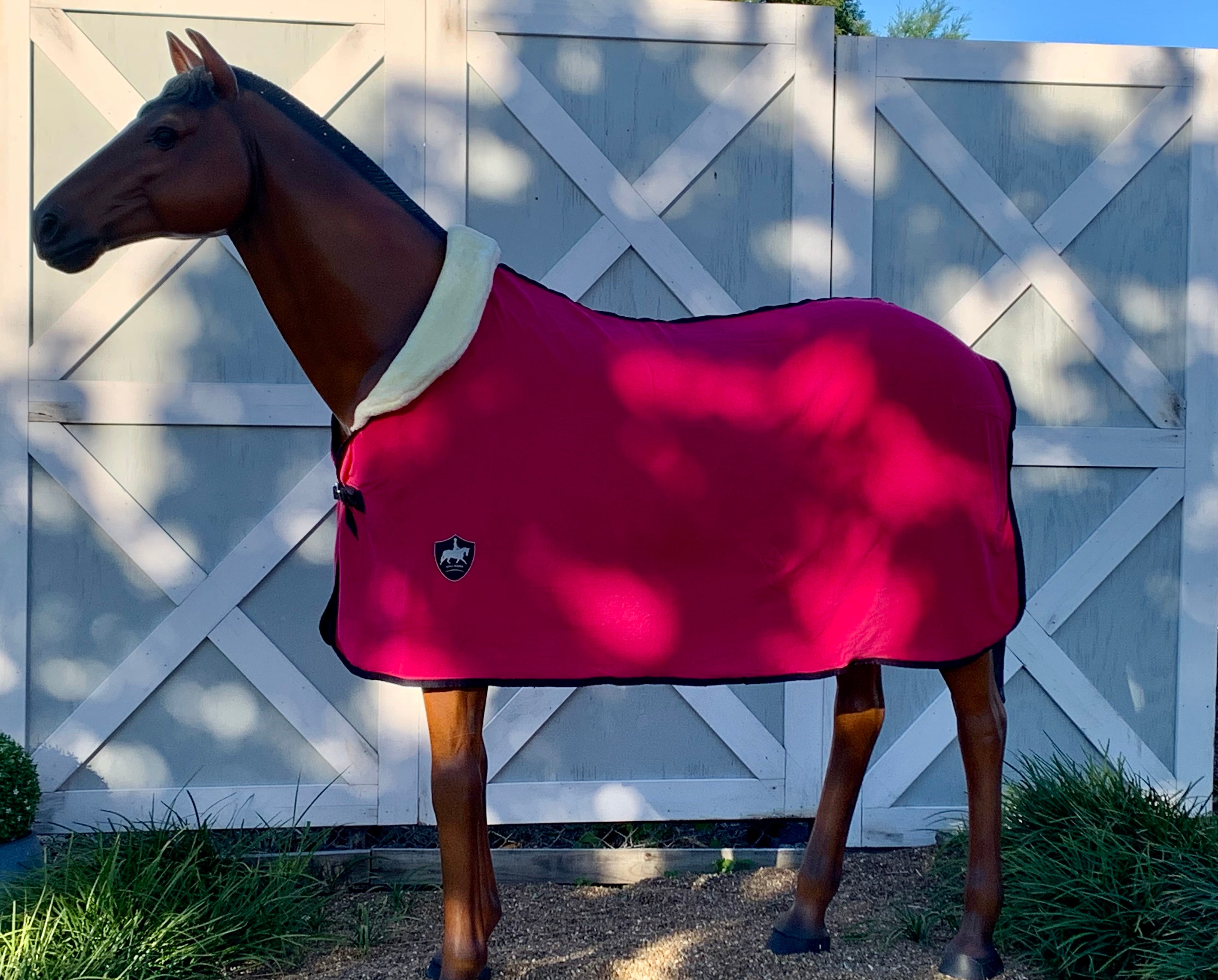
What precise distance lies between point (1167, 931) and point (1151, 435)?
2.13 m

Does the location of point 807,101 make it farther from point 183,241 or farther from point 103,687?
point 103,687

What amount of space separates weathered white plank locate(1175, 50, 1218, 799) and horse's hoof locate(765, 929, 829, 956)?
2106 mm

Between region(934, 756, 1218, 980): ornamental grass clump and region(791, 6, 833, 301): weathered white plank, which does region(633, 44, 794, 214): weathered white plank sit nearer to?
region(791, 6, 833, 301): weathered white plank

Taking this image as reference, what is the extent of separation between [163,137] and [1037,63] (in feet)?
10.9

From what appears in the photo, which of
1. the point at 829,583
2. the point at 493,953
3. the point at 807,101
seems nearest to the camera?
the point at 829,583

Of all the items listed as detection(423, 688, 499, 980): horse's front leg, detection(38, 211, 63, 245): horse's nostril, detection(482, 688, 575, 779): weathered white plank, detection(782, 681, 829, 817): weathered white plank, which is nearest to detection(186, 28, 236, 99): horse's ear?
detection(38, 211, 63, 245): horse's nostril

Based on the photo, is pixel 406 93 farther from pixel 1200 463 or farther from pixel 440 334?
pixel 1200 463

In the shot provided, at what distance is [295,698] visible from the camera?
3.79 m

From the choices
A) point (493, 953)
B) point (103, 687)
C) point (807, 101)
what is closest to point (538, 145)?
point (807, 101)

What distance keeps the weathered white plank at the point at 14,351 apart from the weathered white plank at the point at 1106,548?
3682 millimetres

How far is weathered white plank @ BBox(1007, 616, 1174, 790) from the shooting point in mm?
4043

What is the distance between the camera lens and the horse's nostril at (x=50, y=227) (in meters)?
2.04

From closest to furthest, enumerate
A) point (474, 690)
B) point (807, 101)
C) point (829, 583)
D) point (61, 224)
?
point (61, 224) < point (474, 690) < point (829, 583) < point (807, 101)

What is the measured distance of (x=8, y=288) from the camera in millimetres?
3684
